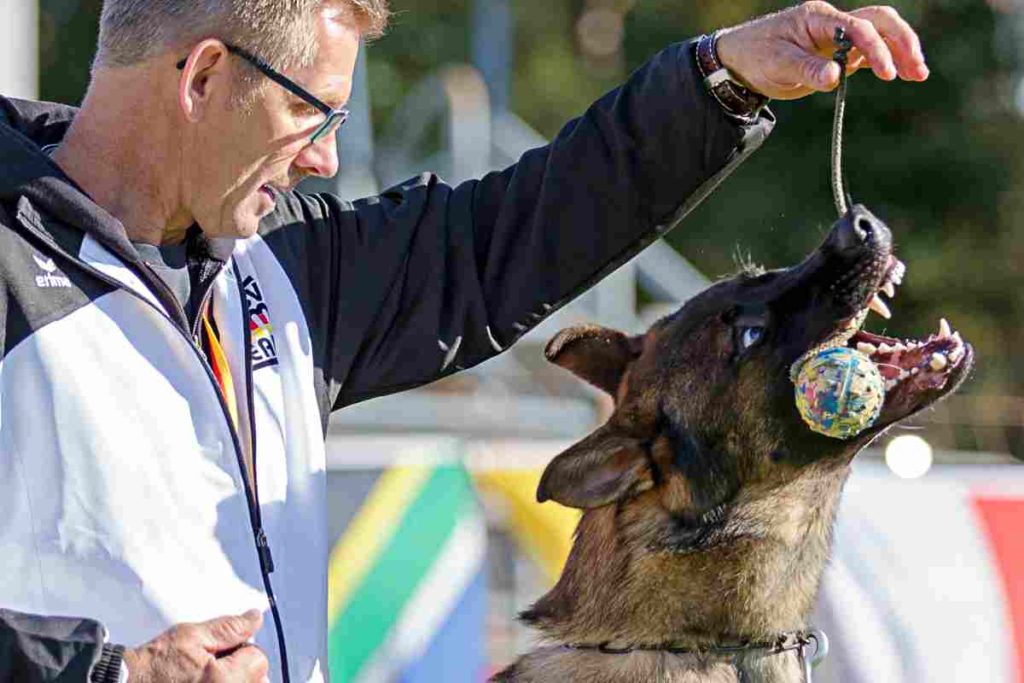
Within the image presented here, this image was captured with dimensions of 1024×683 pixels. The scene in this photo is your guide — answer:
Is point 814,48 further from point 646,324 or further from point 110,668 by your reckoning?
point 646,324

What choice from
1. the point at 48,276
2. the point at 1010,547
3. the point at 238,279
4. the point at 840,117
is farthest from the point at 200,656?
the point at 1010,547

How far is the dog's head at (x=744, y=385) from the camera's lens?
3.46 meters

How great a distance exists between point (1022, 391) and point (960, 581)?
14016mm

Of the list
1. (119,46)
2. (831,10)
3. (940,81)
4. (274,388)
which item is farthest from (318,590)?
(940,81)

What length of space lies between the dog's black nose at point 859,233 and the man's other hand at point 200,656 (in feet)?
5.12

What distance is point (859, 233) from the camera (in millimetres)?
3463

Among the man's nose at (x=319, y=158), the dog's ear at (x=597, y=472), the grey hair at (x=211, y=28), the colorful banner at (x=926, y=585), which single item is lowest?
the colorful banner at (x=926, y=585)

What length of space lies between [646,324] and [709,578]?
7.49 metres

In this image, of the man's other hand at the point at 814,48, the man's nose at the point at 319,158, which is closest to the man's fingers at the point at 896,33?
the man's other hand at the point at 814,48

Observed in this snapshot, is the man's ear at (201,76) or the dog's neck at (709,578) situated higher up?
the man's ear at (201,76)

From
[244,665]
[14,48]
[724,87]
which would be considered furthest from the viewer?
[14,48]

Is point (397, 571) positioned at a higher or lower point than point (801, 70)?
lower

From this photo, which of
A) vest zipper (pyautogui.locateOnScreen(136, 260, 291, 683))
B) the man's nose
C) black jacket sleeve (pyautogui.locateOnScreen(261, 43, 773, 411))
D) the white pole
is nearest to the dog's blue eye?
black jacket sleeve (pyautogui.locateOnScreen(261, 43, 773, 411))

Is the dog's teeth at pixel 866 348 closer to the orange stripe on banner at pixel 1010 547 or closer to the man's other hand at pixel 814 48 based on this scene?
the man's other hand at pixel 814 48
